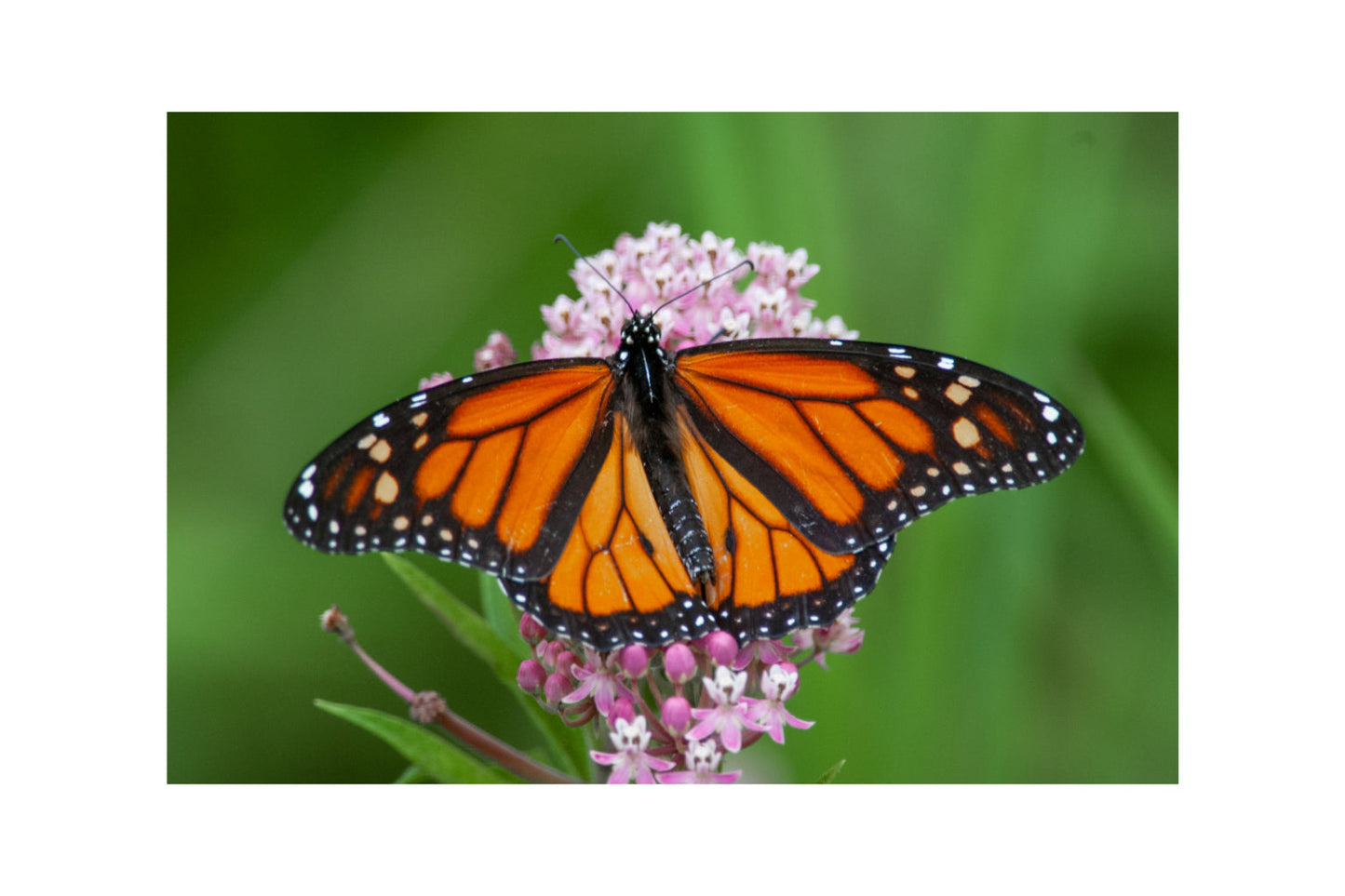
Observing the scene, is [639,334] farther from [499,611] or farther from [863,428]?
[499,611]

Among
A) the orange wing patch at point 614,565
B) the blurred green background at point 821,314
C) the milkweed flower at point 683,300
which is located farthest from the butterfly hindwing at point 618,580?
the blurred green background at point 821,314

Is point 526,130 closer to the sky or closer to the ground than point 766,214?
closer to the sky

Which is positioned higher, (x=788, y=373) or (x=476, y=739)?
(x=788, y=373)

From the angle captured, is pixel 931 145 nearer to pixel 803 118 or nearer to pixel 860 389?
pixel 803 118

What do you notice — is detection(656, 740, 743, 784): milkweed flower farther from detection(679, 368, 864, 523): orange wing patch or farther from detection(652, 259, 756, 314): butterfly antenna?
detection(652, 259, 756, 314): butterfly antenna

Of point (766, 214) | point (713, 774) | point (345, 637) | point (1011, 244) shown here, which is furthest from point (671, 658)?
point (1011, 244)

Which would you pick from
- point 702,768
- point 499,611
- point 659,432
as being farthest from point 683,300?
point 702,768

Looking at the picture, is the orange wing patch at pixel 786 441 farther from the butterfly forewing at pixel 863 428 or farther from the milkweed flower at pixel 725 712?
the milkweed flower at pixel 725 712
